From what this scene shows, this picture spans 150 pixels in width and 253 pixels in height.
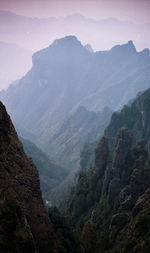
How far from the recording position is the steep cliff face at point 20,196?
25359 millimetres

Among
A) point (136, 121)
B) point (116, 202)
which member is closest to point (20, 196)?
point (116, 202)

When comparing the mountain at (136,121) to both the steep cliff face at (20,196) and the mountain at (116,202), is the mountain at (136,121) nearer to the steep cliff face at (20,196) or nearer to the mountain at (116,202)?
the mountain at (116,202)

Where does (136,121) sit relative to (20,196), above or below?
below

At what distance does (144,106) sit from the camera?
11762 cm

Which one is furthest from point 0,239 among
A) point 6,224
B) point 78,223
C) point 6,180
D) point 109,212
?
point 78,223

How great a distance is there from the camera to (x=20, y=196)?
32.5m

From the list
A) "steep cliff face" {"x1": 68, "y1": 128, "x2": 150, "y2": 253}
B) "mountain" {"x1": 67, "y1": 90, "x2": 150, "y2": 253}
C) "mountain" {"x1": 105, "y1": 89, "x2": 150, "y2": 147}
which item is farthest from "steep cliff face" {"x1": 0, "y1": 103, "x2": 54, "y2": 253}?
"mountain" {"x1": 105, "y1": 89, "x2": 150, "y2": 147}

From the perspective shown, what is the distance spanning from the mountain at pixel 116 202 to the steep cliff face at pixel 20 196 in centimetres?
1327

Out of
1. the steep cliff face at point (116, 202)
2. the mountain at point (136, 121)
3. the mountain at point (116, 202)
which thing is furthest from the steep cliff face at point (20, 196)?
the mountain at point (136, 121)

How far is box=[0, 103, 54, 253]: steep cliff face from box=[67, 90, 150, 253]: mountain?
43.5 feet

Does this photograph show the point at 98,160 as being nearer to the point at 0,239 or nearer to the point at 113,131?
the point at 113,131

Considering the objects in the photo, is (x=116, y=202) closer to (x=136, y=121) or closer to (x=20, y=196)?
(x=20, y=196)

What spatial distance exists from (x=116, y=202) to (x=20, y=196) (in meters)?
36.9

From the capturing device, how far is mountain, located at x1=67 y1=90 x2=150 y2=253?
44469 mm
